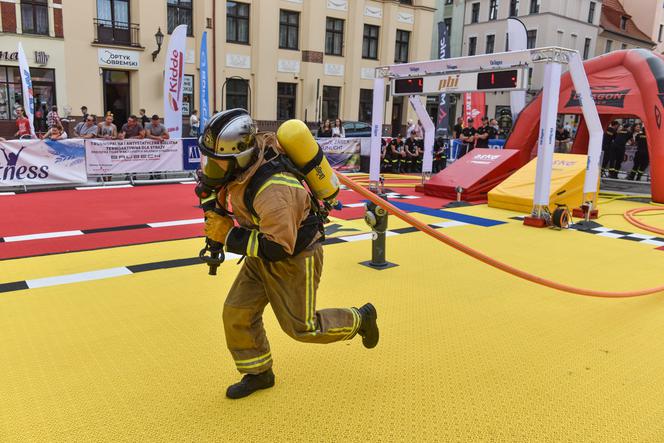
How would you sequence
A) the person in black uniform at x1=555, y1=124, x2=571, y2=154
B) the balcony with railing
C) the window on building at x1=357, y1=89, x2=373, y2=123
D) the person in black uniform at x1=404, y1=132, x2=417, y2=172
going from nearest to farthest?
the person in black uniform at x1=404, y1=132, x2=417, y2=172
the person in black uniform at x1=555, y1=124, x2=571, y2=154
the balcony with railing
the window on building at x1=357, y1=89, x2=373, y2=123

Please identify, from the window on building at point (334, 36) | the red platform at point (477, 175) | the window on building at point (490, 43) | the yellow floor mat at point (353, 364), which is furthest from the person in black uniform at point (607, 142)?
the window on building at point (490, 43)

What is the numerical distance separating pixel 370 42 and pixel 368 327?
1199 inches

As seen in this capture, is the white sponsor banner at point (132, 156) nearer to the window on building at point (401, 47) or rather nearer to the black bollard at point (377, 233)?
the black bollard at point (377, 233)

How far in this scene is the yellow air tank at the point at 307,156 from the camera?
2.98 metres

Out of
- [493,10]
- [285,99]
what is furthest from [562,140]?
[493,10]

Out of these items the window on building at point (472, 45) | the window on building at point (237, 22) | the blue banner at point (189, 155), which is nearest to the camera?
the blue banner at point (189, 155)

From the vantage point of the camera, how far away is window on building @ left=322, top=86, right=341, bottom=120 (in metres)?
30.6

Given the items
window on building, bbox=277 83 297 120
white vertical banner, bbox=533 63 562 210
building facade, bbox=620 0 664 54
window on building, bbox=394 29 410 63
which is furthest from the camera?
building facade, bbox=620 0 664 54

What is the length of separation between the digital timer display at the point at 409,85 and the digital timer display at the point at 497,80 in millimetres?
1622

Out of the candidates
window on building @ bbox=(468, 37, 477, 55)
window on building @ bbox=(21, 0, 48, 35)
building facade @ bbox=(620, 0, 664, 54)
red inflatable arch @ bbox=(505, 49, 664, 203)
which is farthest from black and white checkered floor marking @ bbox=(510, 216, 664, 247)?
building facade @ bbox=(620, 0, 664, 54)

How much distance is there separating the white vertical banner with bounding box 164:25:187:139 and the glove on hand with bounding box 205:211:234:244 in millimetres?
12444

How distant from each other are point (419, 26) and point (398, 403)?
3270cm

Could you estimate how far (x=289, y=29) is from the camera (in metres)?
28.6

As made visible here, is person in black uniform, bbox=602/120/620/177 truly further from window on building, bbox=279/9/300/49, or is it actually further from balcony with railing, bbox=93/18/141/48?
balcony with railing, bbox=93/18/141/48
